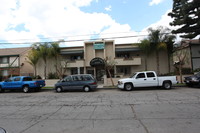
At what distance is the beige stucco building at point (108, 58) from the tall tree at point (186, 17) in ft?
14.1

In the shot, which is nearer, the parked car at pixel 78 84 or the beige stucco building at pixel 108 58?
the parked car at pixel 78 84

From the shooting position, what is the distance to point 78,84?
12.2m

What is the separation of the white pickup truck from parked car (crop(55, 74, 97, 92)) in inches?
121

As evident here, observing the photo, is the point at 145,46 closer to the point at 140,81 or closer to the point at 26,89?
the point at 140,81

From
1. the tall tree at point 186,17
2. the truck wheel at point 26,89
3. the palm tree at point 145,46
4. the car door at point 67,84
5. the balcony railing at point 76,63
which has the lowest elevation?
the truck wheel at point 26,89

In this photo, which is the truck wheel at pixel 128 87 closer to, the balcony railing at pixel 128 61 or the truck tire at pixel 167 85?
the truck tire at pixel 167 85

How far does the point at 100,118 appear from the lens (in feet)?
15.4

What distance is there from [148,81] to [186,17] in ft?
35.8

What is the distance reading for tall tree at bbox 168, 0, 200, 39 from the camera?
1520 centimetres

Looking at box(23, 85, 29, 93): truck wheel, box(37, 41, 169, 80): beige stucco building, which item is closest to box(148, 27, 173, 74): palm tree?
box(37, 41, 169, 80): beige stucco building

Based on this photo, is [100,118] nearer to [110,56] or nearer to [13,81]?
[13,81]

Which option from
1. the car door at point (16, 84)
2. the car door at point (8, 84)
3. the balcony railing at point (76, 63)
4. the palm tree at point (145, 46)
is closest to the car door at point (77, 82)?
the car door at point (16, 84)

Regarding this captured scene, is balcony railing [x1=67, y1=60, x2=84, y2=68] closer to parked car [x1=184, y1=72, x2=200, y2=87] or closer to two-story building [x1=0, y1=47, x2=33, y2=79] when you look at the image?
two-story building [x1=0, y1=47, x2=33, y2=79]

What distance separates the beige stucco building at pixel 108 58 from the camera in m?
19.4
